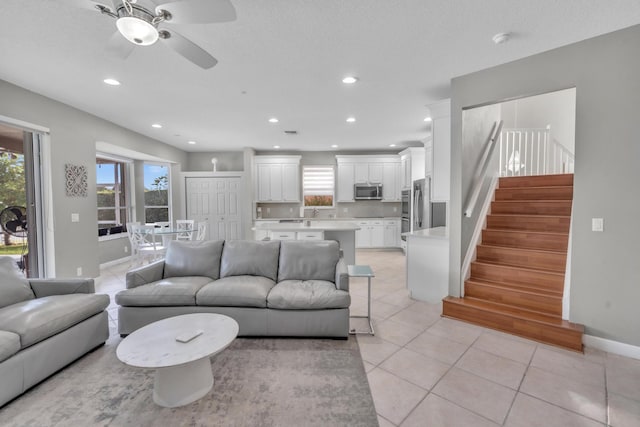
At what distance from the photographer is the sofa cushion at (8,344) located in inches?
68.2

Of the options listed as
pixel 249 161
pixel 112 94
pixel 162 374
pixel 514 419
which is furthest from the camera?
pixel 249 161

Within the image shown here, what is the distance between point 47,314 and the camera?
206 cm

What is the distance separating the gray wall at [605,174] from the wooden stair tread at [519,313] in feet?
0.46

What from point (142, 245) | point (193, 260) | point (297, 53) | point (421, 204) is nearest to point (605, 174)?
point (297, 53)

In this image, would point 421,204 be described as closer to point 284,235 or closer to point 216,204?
point 284,235

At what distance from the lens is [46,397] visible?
6.10ft

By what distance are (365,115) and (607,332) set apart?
378cm

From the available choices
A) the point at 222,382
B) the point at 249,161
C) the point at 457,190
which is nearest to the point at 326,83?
the point at 457,190

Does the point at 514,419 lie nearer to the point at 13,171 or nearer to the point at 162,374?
the point at 162,374

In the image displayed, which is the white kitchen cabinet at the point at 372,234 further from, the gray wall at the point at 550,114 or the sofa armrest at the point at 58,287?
the sofa armrest at the point at 58,287

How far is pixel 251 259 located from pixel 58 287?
5.67 ft

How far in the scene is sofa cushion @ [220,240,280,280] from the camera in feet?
10.3

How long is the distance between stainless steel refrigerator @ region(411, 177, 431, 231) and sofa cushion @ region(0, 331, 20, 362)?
5136mm

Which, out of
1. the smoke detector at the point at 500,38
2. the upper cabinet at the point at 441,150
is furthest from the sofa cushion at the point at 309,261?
the smoke detector at the point at 500,38
